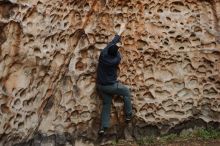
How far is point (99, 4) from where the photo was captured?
7.53 m

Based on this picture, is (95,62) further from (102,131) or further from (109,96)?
(102,131)

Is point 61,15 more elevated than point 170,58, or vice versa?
point 61,15

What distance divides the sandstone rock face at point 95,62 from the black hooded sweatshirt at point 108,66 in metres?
0.21

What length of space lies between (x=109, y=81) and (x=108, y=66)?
0.24 m

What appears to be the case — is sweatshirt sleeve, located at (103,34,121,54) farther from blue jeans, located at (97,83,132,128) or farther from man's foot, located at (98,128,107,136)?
man's foot, located at (98,128,107,136)

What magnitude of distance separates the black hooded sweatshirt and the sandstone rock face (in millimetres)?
206

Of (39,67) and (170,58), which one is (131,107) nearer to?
(170,58)

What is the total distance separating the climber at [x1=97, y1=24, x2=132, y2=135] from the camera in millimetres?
7273

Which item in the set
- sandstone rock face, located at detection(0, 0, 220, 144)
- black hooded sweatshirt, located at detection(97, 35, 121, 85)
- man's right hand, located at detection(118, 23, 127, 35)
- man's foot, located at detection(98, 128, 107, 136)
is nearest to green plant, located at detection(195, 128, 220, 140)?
sandstone rock face, located at detection(0, 0, 220, 144)

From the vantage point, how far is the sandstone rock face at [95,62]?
258 inches

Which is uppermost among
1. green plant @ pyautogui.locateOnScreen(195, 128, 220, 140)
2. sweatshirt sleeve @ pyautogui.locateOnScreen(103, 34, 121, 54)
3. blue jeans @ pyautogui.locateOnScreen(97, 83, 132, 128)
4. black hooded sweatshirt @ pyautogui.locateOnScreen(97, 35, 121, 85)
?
sweatshirt sleeve @ pyautogui.locateOnScreen(103, 34, 121, 54)

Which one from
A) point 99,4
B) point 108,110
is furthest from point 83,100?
point 99,4

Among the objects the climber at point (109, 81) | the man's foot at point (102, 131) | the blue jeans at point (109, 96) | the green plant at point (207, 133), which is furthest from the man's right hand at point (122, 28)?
the green plant at point (207, 133)

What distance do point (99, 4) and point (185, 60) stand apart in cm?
171
